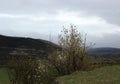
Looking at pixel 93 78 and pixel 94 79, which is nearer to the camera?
pixel 94 79

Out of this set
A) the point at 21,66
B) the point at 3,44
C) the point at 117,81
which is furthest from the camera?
the point at 3,44

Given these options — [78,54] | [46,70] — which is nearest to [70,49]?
[78,54]

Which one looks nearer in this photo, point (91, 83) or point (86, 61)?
point (91, 83)

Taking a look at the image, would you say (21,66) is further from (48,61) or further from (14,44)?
(14,44)

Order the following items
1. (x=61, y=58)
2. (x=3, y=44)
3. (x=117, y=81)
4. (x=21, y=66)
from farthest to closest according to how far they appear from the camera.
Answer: (x=3, y=44) < (x=61, y=58) < (x=21, y=66) < (x=117, y=81)

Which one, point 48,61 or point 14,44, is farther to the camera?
point 14,44

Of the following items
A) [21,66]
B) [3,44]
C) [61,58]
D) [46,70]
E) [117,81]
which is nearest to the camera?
[117,81]

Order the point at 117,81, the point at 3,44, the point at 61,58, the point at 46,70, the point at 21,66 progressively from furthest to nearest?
the point at 3,44 < the point at 61,58 < the point at 46,70 < the point at 21,66 < the point at 117,81

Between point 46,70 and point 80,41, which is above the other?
point 80,41

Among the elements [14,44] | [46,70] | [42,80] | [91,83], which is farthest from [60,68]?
[14,44]

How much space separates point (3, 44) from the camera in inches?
7598

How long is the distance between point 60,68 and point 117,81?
1110 centimetres

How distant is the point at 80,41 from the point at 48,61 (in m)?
3.13

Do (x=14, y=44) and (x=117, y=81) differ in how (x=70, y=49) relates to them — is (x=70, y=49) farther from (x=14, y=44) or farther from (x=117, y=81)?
(x=14, y=44)
